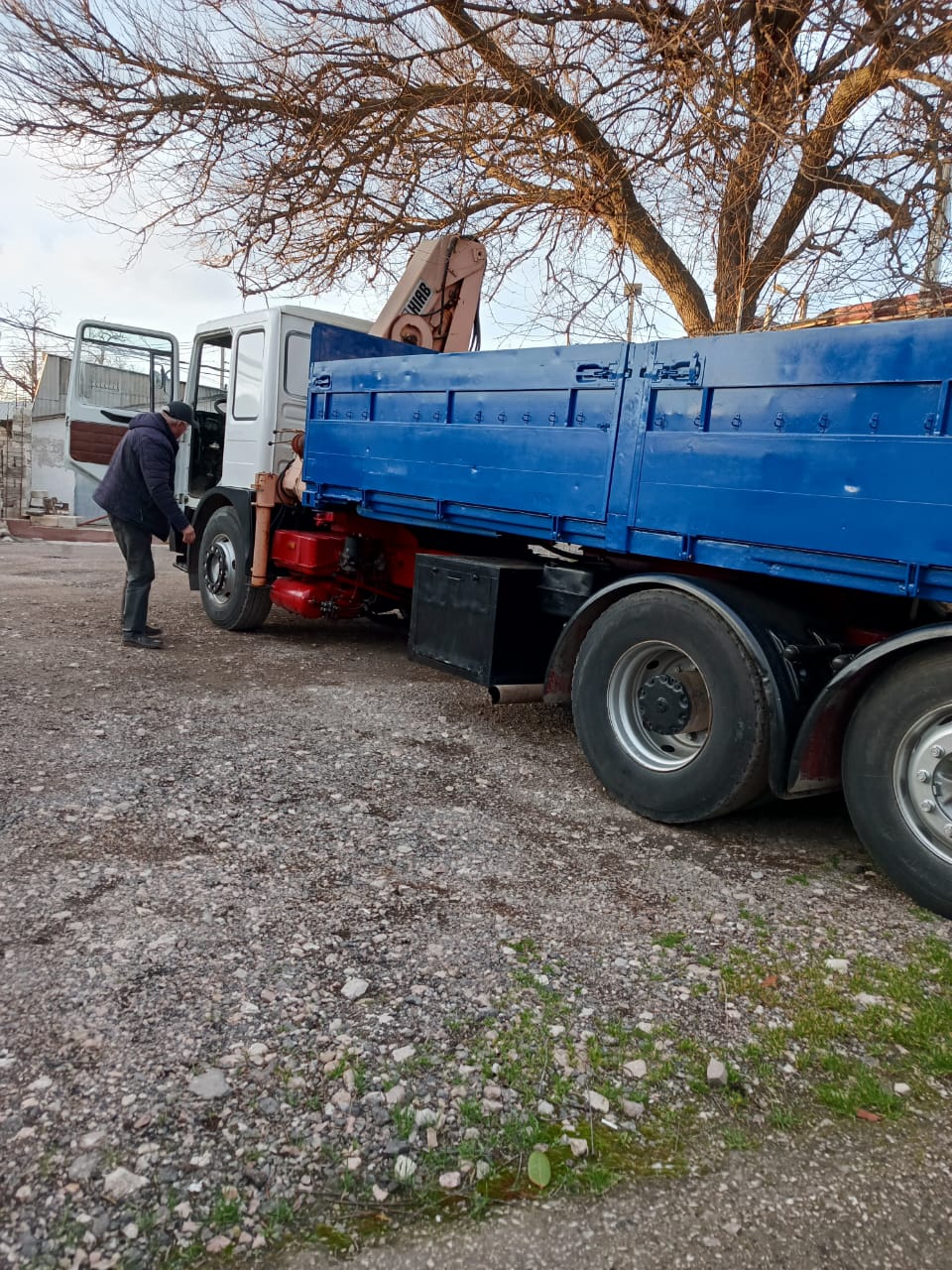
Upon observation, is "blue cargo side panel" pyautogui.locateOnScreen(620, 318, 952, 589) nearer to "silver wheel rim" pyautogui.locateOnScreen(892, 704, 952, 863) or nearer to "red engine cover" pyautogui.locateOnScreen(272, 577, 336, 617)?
"silver wheel rim" pyautogui.locateOnScreen(892, 704, 952, 863)

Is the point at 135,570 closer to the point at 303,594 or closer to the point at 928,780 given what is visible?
the point at 303,594

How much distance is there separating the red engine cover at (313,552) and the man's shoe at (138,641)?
113cm

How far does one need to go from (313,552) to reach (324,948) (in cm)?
461

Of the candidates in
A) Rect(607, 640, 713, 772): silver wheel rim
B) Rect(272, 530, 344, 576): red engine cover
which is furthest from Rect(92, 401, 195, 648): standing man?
Rect(607, 640, 713, 772): silver wheel rim

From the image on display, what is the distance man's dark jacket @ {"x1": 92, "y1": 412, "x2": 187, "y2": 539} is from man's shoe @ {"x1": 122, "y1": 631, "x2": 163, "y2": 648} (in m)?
0.82

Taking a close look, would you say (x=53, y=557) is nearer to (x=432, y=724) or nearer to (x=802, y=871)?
(x=432, y=724)

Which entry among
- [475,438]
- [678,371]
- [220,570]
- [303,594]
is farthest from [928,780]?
[220,570]

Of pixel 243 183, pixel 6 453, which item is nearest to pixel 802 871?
pixel 243 183

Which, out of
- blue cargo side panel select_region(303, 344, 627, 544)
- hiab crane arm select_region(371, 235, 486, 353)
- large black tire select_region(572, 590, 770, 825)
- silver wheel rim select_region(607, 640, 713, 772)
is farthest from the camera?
hiab crane arm select_region(371, 235, 486, 353)

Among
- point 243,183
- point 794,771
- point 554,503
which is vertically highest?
point 243,183

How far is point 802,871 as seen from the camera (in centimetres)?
388

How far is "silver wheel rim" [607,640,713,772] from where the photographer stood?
424 centimetres

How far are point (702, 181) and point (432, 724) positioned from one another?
5.72 metres

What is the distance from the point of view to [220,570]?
8.15 m
